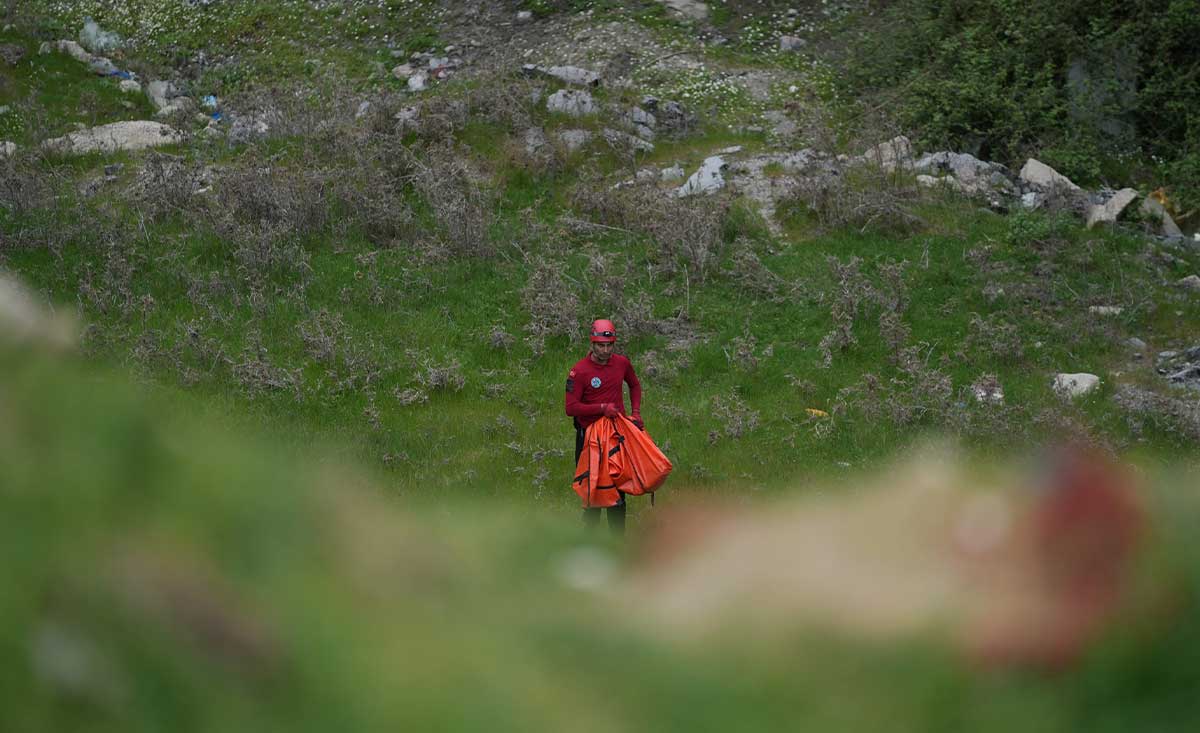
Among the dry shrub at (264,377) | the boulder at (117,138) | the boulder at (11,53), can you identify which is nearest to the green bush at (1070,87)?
the dry shrub at (264,377)

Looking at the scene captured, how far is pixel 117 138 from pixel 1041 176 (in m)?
14.9

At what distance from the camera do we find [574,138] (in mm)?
17531

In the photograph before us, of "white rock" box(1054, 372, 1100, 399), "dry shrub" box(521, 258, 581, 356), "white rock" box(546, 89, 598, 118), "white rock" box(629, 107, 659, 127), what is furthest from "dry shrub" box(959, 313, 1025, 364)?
"white rock" box(546, 89, 598, 118)

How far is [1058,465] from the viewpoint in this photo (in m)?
2.22

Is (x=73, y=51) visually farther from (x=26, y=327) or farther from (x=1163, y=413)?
(x=26, y=327)

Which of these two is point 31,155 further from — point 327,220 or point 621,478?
point 621,478

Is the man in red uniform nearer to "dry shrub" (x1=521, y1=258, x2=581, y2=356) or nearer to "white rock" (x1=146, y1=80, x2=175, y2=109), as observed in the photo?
"dry shrub" (x1=521, y1=258, x2=581, y2=356)

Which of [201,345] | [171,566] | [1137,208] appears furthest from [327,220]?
[171,566]

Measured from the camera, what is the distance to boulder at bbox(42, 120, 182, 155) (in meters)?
17.8

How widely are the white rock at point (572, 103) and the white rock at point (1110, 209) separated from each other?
25.6 ft

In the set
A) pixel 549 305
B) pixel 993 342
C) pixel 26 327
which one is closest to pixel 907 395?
pixel 993 342

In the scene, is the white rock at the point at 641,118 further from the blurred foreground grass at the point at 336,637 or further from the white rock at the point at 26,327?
the blurred foreground grass at the point at 336,637

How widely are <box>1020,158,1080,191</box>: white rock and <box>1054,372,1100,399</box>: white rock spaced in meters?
5.64

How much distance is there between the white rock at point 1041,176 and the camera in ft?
53.3
